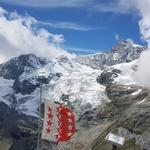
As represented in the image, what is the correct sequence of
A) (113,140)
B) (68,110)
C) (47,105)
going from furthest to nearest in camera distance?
1. (68,110)
2. (47,105)
3. (113,140)

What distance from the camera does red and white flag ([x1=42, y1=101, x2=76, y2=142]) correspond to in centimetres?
3544

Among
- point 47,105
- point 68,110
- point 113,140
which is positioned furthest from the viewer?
point 68,110

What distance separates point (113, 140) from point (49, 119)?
4803 millimetres

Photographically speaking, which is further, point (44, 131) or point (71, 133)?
point (71, 133)

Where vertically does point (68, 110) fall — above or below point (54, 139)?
above

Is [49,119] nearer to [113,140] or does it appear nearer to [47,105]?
[47,105]

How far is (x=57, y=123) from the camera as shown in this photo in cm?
3700

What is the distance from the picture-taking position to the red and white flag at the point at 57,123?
3544 centimetres

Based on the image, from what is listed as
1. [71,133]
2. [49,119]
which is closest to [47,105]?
[49,119]

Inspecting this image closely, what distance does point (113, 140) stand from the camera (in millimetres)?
33219

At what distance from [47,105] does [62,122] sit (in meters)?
2.39

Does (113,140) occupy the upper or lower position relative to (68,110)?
lower

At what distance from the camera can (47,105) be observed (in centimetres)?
3556

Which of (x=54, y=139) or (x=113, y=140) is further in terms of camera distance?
(x=54, y=139)
